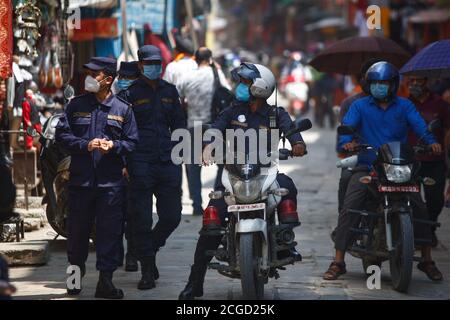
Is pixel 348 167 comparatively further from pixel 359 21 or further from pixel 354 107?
pixel 359 21

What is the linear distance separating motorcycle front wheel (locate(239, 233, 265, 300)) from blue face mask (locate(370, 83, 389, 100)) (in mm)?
2000

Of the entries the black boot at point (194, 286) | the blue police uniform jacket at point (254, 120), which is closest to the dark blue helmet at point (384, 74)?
the blue police uniform jacket at point (254, 120)

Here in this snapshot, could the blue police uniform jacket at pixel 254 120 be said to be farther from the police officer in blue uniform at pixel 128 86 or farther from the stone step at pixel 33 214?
the stone step at pixel 33 214

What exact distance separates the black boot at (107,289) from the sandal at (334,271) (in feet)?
6.09

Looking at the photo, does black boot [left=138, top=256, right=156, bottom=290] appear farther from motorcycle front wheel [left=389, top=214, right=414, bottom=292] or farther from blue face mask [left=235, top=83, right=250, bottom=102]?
motorcycle front wheel [left=389, top=214, right=414, bottom=292]

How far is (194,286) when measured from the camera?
9.13m

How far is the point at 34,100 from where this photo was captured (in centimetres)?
1422

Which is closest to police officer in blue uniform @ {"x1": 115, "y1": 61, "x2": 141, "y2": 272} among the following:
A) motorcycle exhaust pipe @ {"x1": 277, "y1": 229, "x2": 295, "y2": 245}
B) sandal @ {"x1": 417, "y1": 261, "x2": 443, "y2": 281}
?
motorcycle exhaust pipe @ {"x1": 277, "y1": 229, "x2": 295, "y2": 245}

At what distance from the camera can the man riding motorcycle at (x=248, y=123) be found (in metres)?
9.05

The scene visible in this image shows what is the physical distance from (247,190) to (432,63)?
10.1 ft

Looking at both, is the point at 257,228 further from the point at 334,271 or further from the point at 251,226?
the point at 334,271

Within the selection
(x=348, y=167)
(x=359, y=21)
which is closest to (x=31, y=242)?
(x=348, y=167)

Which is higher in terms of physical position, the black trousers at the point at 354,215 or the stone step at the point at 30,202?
the black trousers at the point at 354,215
